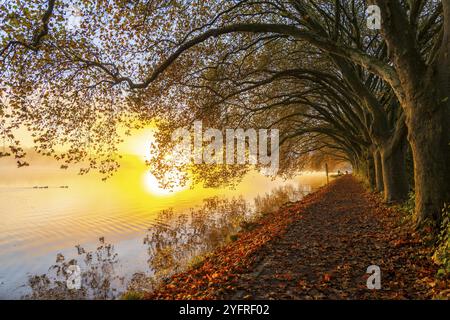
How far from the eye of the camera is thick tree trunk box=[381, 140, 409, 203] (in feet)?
42.6

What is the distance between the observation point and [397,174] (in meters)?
13.2

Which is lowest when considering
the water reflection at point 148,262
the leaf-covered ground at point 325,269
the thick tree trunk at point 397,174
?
the water reflection at point 148,262

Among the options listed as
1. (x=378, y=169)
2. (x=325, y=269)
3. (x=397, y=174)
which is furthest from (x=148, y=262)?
(x=378, y=169)

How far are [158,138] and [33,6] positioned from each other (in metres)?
7.65

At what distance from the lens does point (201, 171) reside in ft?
63.5

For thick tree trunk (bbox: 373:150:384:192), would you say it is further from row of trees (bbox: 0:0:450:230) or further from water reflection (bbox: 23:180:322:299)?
water reflection (bbox: 23:180:322:299)

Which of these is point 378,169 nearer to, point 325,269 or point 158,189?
point 325,269

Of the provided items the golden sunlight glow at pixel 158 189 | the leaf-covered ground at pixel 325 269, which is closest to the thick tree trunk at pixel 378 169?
the leaf-covered ground at pixel 325 269

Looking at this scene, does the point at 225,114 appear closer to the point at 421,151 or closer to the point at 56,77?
the point at 56,77

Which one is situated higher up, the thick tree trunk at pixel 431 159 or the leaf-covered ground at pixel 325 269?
the thick tree trunk at pixel 431 159

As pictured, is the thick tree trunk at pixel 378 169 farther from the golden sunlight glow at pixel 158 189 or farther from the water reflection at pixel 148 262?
the golden sunlight glow at pixel 158 189

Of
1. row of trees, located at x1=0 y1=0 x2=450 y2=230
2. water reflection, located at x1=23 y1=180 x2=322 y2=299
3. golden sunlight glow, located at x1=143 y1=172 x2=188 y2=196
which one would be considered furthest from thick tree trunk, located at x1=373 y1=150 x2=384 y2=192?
golden sunlight glow, located at x1=143 y1=172 x2=188 y2=196

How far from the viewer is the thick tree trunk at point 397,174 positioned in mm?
12977

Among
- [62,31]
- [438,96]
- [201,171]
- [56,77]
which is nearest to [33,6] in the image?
[62,31]
